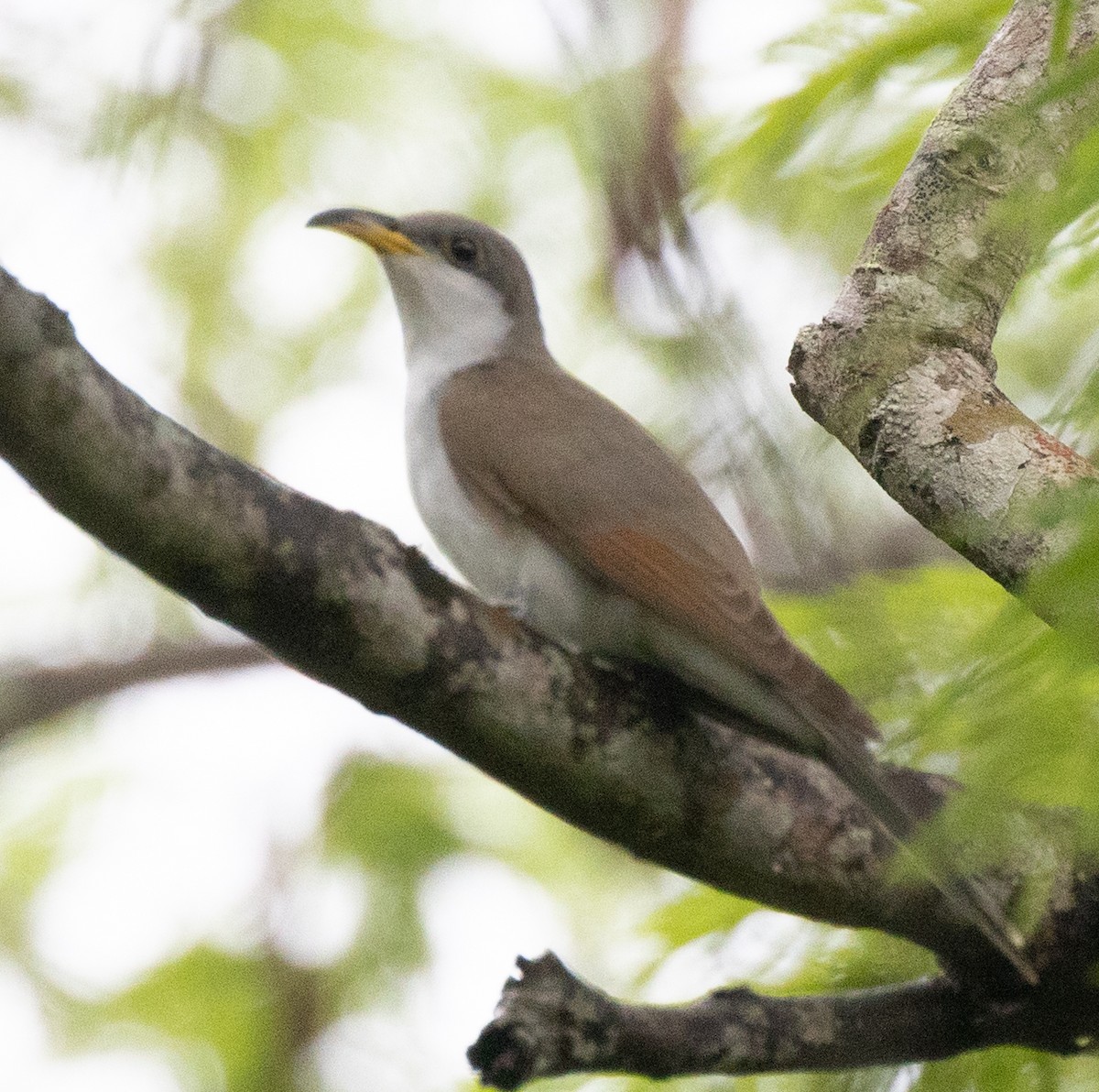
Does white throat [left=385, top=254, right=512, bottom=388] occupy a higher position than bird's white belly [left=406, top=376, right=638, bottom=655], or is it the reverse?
white throat [left=385, top=254, right=512, bottom=388]

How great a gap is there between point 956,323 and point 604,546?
2.02 meters

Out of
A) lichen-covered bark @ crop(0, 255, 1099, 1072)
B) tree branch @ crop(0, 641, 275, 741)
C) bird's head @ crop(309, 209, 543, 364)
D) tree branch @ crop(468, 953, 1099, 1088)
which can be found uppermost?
bird's head @ crop(309, 209, 543, 364)

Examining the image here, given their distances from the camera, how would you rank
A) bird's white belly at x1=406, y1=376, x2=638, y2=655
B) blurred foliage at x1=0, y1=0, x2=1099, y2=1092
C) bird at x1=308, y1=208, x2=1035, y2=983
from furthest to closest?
bird's white belly at x1=406, y1=376, x2=638, y2=655, bird at x1=308, y1=208, x2=1035, y2=983, blurred foliage at x1=0, y1=0, x2=1099, y2=1092

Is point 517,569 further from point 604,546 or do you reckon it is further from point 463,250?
point 463,250

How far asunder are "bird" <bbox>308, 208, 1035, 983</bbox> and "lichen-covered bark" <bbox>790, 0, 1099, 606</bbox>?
1455 mm

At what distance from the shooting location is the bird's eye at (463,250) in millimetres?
5945

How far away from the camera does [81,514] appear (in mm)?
2594

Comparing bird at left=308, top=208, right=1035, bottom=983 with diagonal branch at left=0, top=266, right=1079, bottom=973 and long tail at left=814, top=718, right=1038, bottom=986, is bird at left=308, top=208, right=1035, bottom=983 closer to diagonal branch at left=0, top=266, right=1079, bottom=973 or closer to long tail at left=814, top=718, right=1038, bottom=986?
long tail at left=814, top=718, right=1038, bottom=986

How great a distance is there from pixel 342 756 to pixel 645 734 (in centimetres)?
419

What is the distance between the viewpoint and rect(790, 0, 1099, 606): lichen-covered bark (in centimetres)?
210

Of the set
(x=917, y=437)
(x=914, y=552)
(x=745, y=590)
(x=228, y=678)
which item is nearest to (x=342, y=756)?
(x=228, y=678)

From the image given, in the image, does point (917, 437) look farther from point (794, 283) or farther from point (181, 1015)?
point (181, 1015)

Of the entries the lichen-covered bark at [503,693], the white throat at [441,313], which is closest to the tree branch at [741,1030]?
the lichen-covered bark at [503,693]

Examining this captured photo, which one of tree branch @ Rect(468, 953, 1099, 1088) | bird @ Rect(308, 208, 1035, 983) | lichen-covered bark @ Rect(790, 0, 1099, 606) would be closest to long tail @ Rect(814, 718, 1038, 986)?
bird @ Rect(308, 208, 1035, 983)
